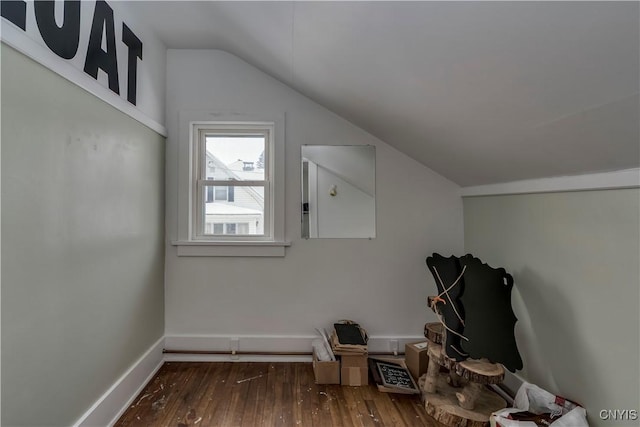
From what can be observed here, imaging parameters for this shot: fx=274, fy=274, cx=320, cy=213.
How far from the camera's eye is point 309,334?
2.18 meters

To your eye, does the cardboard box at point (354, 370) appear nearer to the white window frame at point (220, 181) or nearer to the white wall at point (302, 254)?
the white wall at point (302, 254)

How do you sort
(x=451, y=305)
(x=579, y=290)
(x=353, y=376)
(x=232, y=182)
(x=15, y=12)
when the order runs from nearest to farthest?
(x=15, y=12) < (x=579, y=290) < (x=451, y=305) < (x=353, y=376) < (x=232, y=182)

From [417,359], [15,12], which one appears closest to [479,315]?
[417,359]

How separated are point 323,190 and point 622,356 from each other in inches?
71.1

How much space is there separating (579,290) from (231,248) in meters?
2.12

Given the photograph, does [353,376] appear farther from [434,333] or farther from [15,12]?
[15,12]

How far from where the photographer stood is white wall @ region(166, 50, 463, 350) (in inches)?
85.8

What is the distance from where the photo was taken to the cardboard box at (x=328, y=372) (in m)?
1.86

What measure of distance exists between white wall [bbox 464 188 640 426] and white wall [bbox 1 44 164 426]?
2.34 metres

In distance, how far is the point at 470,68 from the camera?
1.04m

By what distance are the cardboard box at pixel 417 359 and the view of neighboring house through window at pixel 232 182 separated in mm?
1413

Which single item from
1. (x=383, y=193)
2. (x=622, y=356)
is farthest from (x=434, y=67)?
(x=622, y=356)

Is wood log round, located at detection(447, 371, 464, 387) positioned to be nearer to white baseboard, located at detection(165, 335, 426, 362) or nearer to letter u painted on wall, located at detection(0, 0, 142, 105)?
white baseboard, located at detection(165, 335, 426, 362)

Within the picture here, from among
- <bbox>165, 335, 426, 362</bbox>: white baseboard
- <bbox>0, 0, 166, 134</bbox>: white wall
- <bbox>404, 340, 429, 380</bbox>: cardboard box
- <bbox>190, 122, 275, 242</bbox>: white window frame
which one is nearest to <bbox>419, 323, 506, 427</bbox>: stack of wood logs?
<bbox>404, 340, 429, 380</bbox>: cardboard box
